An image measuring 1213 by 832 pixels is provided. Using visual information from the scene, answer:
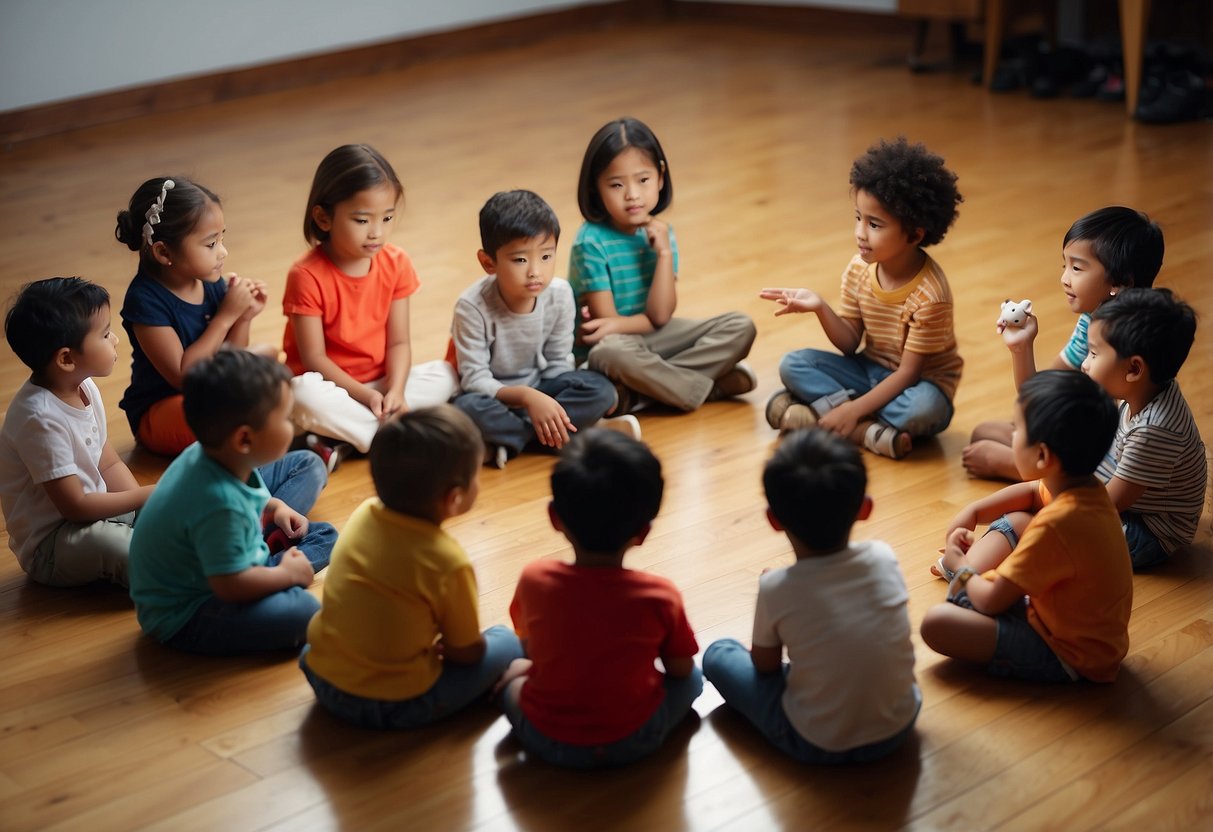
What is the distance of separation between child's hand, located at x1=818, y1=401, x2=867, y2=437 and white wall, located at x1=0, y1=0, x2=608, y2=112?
13.9 ft

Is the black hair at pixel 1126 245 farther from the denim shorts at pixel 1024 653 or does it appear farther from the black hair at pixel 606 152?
the black hair at pixel 606 152

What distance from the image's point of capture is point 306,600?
82.1 inches

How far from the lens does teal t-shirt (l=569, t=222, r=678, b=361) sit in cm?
298

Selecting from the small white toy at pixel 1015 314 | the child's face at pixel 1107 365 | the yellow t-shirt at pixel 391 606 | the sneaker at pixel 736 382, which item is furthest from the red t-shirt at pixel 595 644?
the sneaker at pixel 736 382

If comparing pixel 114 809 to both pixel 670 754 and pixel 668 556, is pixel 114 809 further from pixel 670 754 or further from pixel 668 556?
pixel 668 556

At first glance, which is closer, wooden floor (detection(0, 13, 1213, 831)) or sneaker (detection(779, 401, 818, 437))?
wooden floor (detection(0, 13, 1213, 831))

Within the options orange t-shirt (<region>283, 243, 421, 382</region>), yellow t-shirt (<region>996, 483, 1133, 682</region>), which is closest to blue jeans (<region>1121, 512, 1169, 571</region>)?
yellow t-shirt (<region>996, 483, 1133, 682</region>)

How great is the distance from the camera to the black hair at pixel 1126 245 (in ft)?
7.66

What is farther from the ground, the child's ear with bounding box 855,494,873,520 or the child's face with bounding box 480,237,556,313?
the child's ear with bounding box 855,494,873,520

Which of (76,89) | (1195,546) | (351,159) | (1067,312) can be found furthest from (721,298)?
(76,89)

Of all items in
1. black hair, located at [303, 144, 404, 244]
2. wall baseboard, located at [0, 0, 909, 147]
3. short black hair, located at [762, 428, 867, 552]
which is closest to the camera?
short black hair, located at [762, 428, 867, 552]

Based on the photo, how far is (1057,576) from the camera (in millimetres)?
1863

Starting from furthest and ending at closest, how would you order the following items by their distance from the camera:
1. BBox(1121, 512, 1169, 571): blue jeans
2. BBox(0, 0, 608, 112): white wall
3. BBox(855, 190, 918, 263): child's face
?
BBox(0, 0, 608, 112): white wall, BBox(855, 190, 918, 263): child's face, BBox(1121, 512, 1169, 571): blue jeans

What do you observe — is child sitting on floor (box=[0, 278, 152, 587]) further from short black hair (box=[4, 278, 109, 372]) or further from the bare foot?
the bare foot
